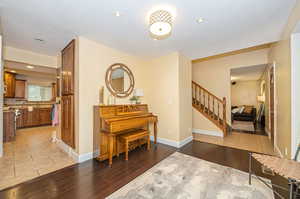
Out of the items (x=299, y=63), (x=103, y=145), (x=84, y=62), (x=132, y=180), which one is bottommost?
(x=132, y=180)

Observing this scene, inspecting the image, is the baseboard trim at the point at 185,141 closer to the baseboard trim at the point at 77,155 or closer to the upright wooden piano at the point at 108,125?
the upright wooden piano at the point at 108,125

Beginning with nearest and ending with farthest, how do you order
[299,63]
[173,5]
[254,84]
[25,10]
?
1. [173,5]
2. [25,10]
3. [299,63]
4. [254,84]

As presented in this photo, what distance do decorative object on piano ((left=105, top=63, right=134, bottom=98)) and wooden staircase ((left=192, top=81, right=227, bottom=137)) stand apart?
292 centimetres

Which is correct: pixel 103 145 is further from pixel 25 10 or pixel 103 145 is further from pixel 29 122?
pixel 29 122

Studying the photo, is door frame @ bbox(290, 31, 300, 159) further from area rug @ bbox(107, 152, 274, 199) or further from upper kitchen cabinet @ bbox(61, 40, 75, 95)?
upper kitchen cabinet @ bbox(61, 40, 75, 95)

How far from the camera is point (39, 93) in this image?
6324mm

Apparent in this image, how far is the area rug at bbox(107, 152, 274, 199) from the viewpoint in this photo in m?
1.56

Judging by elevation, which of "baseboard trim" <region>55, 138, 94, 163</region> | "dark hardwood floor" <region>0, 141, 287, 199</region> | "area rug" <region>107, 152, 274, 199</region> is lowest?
"dark hardwood floor" <region>0, 141, 287, 199</region>

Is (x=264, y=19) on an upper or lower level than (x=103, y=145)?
upper

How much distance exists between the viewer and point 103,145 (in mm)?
2566

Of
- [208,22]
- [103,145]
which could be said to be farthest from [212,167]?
[208,22]

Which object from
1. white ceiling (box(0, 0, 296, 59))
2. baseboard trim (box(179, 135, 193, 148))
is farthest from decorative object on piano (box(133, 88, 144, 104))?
baseboard trim (box(179, 135, 193, 148))

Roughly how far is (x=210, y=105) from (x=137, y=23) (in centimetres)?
424

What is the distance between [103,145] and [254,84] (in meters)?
9.77
